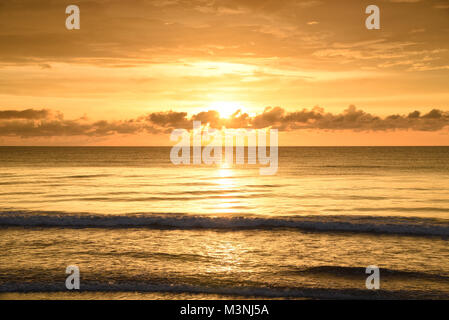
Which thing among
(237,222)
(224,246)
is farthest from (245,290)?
(237,222)

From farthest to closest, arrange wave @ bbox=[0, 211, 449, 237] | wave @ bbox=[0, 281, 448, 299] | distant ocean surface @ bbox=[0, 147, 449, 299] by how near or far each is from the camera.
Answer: wave @ bbox=[0, 211, 449, 237] < distant ocean surface @ bbox=[0, 147, 449, 299] < wave @ bbox=[0, 281, 448, 299]

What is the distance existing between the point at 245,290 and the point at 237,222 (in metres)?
11.0

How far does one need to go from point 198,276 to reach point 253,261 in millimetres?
2730

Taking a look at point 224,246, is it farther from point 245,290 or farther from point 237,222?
point 245,290

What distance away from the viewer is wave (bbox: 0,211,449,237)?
21359 millimetres

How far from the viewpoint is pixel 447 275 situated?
13.4m

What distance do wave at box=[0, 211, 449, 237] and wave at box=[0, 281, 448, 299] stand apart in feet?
30.1

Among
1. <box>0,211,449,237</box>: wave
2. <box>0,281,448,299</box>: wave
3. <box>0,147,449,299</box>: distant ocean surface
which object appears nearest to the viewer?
<box>0,281,448,299</box>: wave

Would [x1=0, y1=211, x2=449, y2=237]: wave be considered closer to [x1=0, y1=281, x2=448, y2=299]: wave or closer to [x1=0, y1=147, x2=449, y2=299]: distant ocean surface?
[x1=0, y1=147, x2=449, y2=299]: distant ocean surface

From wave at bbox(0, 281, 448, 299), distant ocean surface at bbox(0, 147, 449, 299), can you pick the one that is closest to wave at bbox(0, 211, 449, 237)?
distant ocean surface at bbox(0, 147, 449, 299)

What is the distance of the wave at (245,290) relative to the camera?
1177 centimetres

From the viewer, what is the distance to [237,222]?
23000 millimetres

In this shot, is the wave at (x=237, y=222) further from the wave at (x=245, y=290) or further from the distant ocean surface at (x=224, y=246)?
the wave at (x=245, y=290)

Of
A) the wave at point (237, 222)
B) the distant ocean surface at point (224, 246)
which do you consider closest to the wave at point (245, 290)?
the distant ocean surface at point (224, 246)
